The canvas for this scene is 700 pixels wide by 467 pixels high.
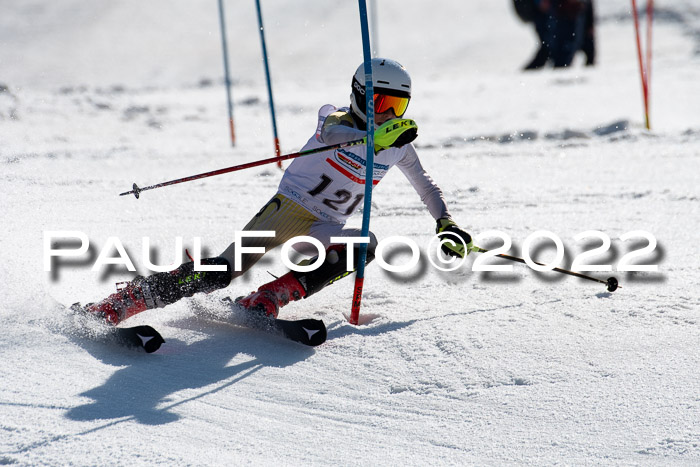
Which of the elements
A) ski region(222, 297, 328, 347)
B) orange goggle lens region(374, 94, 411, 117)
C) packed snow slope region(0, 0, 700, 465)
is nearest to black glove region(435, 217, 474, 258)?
packed snow slope region(0, 0, 700, 465)

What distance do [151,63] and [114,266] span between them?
14.5 m

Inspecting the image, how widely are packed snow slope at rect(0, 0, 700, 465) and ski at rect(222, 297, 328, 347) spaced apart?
0.06 m

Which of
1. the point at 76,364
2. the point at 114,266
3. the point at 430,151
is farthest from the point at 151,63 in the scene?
the point at 76,364

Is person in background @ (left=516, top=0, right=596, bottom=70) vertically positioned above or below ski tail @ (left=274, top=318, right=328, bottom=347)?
above

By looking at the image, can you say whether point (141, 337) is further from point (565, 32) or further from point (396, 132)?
point (565, 32)

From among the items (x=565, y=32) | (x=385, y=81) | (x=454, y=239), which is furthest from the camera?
(x=565, y=32)

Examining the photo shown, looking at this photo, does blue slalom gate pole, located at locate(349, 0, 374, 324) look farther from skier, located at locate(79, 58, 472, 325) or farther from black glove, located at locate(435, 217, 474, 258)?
black glove, located at locate(435, 217, 474, 258)

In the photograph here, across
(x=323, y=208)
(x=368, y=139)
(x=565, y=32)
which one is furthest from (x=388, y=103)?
(x=565, y=32)

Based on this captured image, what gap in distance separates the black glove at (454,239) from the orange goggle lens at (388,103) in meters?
0.53

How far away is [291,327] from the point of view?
3.01 metres

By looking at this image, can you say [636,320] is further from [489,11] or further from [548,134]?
[489,11]

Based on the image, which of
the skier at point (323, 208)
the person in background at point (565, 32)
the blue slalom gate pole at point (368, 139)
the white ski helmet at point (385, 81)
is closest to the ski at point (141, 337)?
the skier at point (323, 208)

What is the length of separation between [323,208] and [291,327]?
27.0 inches

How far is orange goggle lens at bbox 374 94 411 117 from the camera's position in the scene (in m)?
3.28
